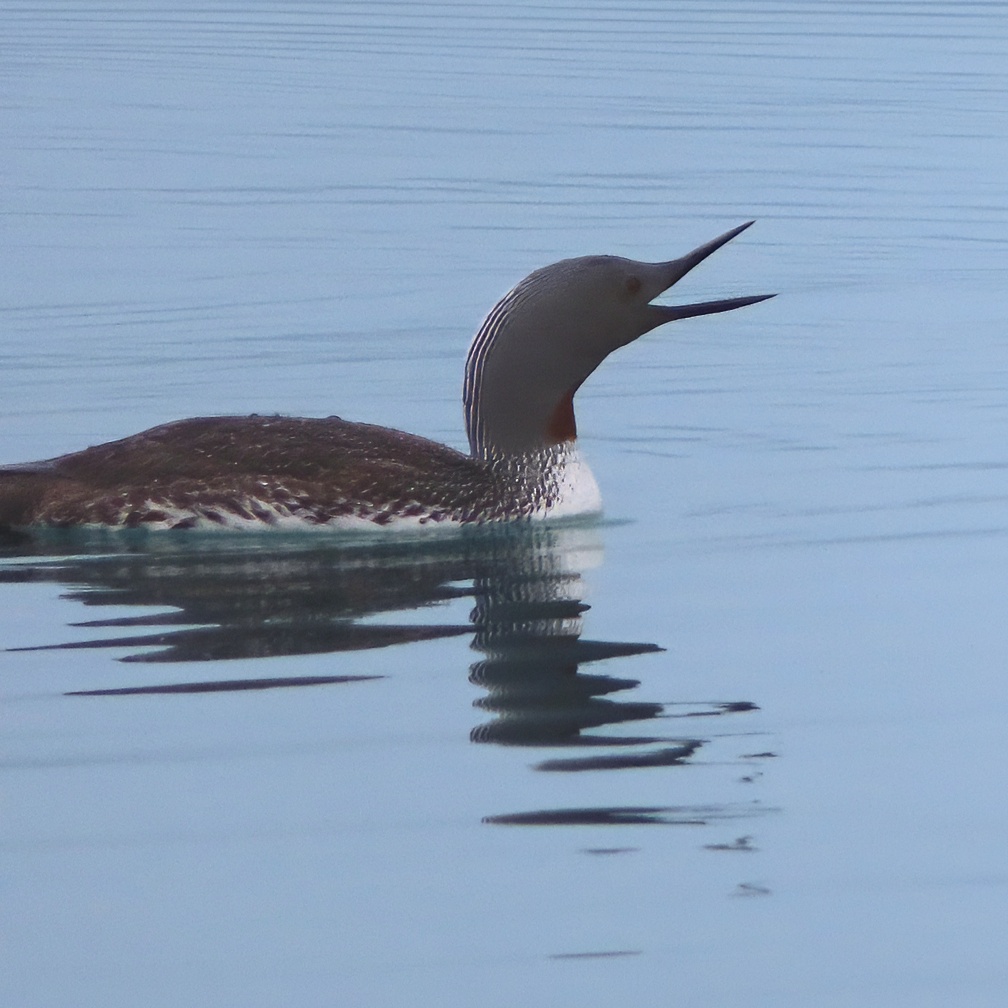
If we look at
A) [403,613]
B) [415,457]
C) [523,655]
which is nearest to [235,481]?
[415,457]

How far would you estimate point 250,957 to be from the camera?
4.30 meters

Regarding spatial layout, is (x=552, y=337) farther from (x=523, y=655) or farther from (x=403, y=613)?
(x=523, y=655)

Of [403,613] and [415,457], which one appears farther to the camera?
[415,457]

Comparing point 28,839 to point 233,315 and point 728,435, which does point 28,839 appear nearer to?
point 728,435

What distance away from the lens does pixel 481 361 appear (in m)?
7.69

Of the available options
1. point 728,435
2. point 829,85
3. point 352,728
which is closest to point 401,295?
point 728,435

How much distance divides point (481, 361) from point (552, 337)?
0.22m

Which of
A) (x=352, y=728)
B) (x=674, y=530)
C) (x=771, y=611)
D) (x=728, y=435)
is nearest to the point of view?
(x=352, y=728)

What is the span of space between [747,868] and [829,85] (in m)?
21.1

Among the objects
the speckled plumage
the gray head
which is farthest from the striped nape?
the speckled plumage

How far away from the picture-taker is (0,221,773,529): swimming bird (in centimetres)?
743

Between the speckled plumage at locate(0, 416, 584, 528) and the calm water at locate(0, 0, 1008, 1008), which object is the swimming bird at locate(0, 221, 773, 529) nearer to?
the speckled plumage at locate(0, 416, 584, 528)

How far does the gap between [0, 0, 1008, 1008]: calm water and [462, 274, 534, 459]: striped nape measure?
1.05 ft

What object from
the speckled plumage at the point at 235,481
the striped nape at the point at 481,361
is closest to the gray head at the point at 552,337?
the striped nape at the point at 481,361
